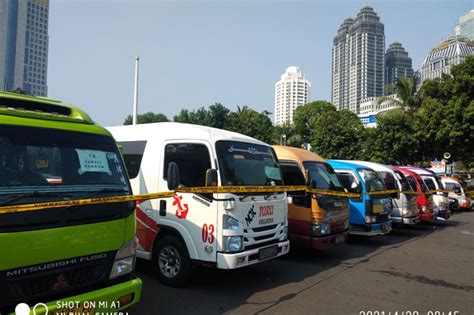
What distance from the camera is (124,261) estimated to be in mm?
4023

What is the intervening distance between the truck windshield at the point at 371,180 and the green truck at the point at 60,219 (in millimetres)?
7411

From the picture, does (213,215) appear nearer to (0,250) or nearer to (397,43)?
(0,250)

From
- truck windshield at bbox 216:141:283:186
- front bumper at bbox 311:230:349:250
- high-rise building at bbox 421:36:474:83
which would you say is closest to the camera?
truck windshield at bbox 216:141:283:186

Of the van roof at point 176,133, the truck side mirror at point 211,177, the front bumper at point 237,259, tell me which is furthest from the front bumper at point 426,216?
the truck side mirror at point 211,177

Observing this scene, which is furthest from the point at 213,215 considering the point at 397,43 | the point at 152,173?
the point at 397,43

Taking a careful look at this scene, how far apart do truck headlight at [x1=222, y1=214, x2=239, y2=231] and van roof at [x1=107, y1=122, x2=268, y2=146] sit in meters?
1.23

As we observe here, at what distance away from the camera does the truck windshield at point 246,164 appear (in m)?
5.89

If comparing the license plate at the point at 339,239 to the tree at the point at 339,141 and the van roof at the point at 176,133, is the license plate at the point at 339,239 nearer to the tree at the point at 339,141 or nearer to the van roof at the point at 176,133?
the van roof at the point at 176,133

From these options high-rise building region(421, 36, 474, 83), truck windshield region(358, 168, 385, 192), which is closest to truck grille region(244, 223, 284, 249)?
truck windshield region(358, 168, 385, 192)

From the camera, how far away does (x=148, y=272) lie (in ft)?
22.2

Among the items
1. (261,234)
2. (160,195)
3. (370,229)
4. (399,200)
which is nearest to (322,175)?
(370,229)

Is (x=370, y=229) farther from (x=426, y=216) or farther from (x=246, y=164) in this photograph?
(x=246, y=164)

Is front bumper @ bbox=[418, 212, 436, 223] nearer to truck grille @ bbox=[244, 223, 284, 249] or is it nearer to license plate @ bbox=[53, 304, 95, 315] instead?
truck grille @ bbox=[244, 223, 284, 249]

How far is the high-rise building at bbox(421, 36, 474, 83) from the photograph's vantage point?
5390 centimetres
